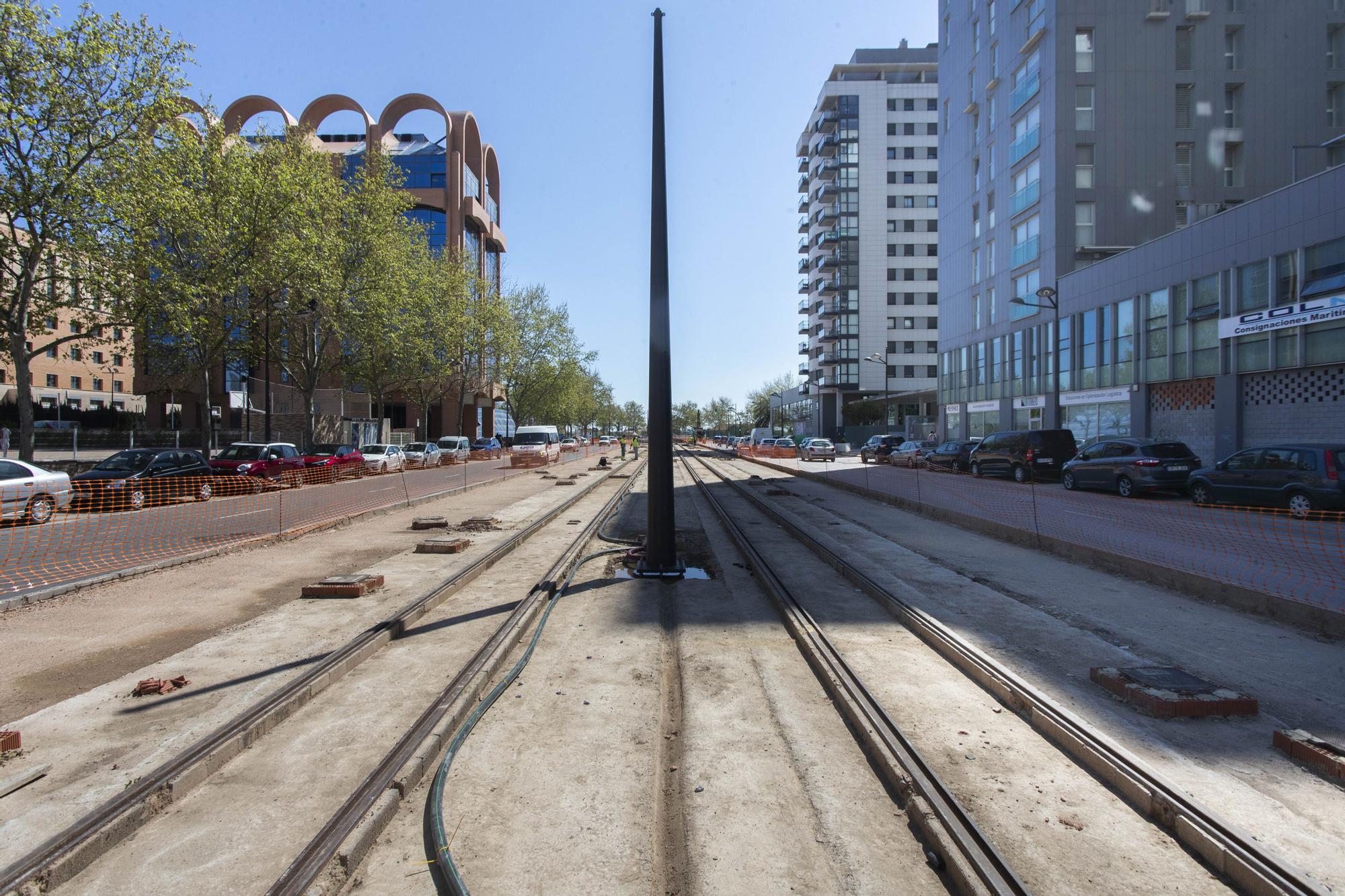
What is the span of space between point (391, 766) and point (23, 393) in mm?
24903

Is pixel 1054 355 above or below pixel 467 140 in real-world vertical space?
below

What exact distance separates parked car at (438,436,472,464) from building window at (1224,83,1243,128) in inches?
1716

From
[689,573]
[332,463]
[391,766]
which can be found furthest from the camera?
[332,463]

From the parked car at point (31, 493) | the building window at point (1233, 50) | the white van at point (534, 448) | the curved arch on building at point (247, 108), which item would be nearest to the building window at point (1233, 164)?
the building window at point (1233, 50)

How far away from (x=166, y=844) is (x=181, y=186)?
26.2m

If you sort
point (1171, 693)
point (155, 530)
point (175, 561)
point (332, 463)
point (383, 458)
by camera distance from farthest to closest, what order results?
point (383, 458), point (332, 463), point (155, 530), point (175, 561), point (1171, 693)

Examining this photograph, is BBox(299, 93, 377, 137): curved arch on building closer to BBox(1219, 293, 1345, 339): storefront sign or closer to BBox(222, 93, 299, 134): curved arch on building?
BBox(222, 93, 299, 134): curved arch on building

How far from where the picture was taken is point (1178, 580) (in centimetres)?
841

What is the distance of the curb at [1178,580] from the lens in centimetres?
674

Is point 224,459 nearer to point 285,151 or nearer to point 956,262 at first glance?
point 285,151

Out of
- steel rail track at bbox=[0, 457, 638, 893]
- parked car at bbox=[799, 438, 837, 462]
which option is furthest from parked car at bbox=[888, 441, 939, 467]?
steel rail track at bbox=[0, 457, 638, 893]

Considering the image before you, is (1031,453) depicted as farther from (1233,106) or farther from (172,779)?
(172,779)

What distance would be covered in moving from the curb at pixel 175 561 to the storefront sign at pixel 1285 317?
26.9 meters

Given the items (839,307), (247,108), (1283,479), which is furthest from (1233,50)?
(247,108)
